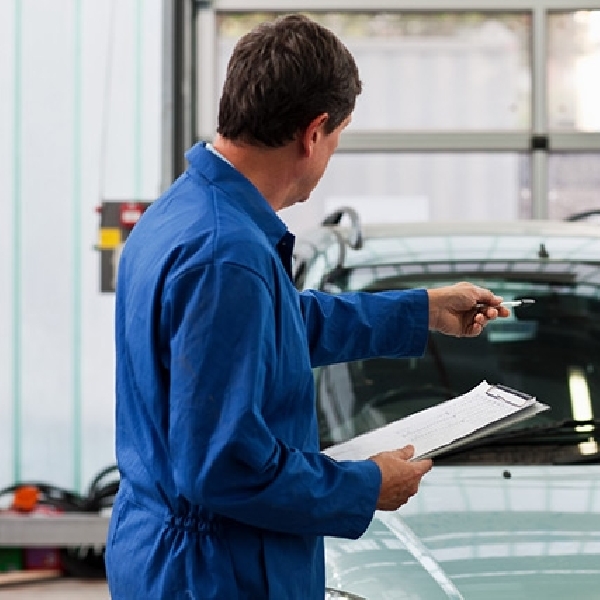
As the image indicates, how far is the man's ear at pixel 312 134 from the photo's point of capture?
191 cm

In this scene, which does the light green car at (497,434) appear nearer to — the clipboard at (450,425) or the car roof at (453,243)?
the car roof at (453,243)

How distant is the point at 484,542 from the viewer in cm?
258

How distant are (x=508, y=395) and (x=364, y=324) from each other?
0.98ft

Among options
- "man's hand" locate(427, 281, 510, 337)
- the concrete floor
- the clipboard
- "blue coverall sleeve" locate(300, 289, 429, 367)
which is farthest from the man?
the concrete floor

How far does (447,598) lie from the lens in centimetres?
234

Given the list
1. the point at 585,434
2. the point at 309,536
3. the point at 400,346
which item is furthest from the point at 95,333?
the point at 309,536

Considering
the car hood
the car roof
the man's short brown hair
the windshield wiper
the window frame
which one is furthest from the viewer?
the window frame

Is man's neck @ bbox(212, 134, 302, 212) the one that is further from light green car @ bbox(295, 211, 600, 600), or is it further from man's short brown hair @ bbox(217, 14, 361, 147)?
light green car @ bbox(295, 211, 600, 600)

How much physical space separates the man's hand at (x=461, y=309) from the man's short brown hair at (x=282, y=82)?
24.2 inches

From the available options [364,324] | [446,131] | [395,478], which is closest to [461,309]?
[364,324]

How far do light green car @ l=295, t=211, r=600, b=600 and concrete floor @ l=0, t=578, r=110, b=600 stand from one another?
2.83 metres

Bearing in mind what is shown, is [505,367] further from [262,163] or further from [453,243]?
[262,163]

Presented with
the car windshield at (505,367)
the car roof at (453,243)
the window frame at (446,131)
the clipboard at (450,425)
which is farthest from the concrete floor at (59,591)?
the clipboard at (450,425)

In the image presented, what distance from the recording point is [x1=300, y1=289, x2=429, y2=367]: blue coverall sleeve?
238cm
